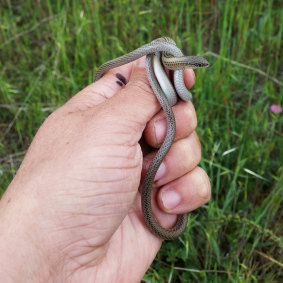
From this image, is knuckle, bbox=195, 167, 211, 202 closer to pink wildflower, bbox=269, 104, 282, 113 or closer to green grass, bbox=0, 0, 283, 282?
green grass, bbox=0, 0, 283, 282

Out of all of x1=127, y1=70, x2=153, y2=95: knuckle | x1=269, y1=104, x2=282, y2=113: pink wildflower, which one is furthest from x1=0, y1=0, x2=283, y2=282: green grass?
x1=127, y1=70, x2=153, y2=95: knuckle

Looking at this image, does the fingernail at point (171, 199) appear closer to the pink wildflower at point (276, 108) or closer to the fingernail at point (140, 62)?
the fingernail at point (140, 62)

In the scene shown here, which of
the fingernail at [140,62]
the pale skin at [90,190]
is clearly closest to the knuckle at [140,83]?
the pale skin at [90,190]

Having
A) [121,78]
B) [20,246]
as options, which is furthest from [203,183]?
[20,246]

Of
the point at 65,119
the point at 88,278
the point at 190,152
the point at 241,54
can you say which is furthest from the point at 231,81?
the point at 88,278

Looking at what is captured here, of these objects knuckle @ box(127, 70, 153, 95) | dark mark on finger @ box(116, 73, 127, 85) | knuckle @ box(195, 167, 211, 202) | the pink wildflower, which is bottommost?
knuckle @ box(195, 167, 211, 202)

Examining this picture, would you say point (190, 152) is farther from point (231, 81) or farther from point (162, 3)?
point (162, 3)

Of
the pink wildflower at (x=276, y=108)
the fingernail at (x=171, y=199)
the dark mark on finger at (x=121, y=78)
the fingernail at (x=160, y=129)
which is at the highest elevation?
the dark mark on finger at (x=121, y=78)
